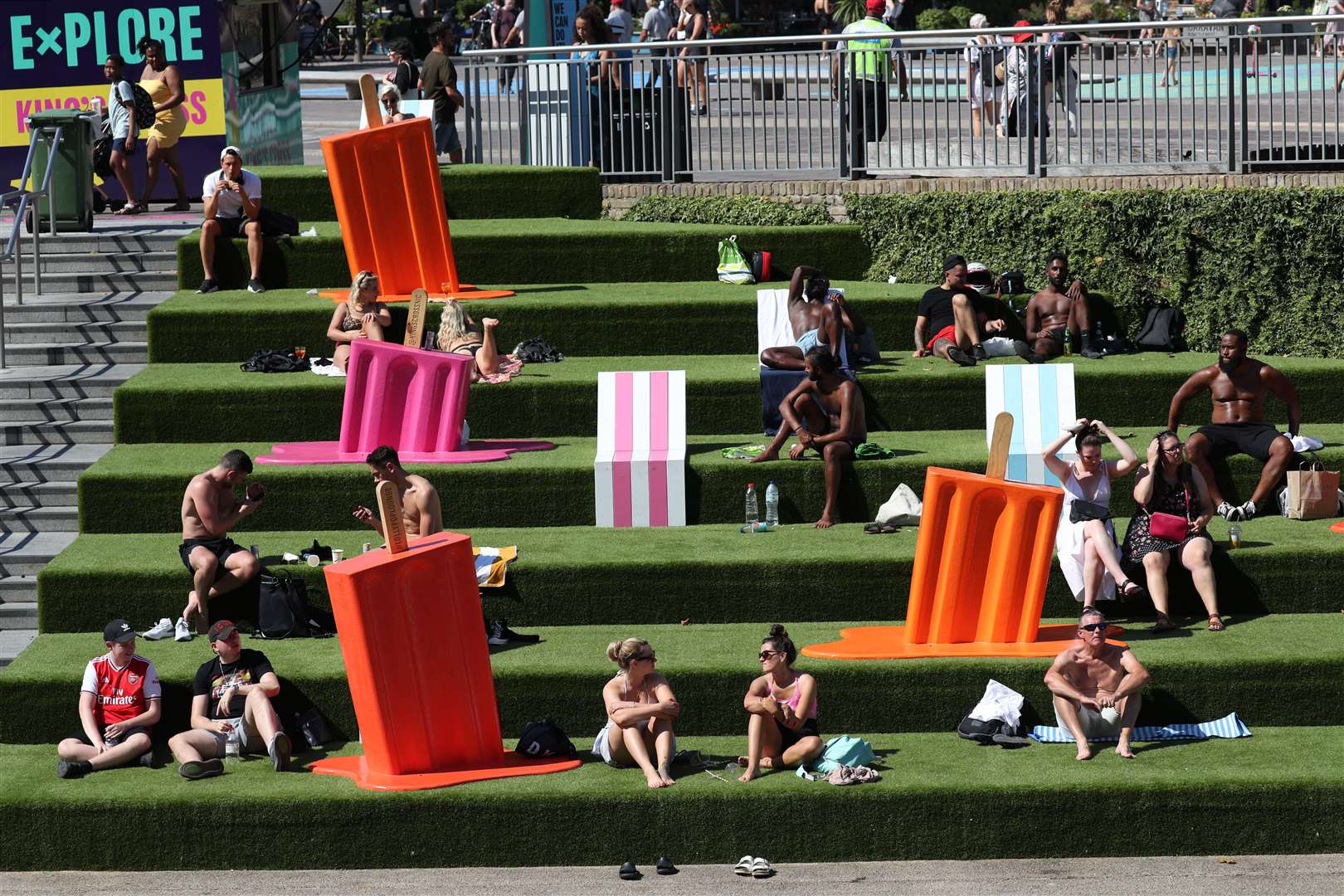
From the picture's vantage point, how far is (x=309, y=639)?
12117 mm

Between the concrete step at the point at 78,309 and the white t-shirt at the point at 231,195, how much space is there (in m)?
0.94

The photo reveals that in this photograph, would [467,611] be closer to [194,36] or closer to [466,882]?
[466,882]

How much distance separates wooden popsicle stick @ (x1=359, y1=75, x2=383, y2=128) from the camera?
51.6 feet

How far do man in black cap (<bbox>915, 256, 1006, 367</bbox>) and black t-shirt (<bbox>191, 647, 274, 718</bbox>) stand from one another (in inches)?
258

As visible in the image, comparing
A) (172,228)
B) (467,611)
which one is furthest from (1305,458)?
(172,228)

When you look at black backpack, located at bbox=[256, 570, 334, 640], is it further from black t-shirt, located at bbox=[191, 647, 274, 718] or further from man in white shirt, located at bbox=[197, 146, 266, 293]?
man in white shirt, located at bbox=[197, 146, 266, 293]

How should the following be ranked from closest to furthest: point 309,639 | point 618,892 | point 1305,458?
point 618,892 < point 309,639 < point 1305,458

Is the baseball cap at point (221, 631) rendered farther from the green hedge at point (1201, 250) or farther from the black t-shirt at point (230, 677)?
the green hedge at point (1201, 250)

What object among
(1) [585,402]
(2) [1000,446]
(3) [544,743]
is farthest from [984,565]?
(1) [585,402]

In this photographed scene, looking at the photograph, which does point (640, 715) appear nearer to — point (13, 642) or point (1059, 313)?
point (13, 642)

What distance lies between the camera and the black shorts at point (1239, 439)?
13555 millimetres

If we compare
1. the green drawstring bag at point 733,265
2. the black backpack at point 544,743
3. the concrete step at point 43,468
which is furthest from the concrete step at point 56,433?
the black backpack at point 544,743

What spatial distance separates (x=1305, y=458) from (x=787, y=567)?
Result: 13.0 ft

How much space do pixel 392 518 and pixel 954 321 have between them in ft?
22.1
